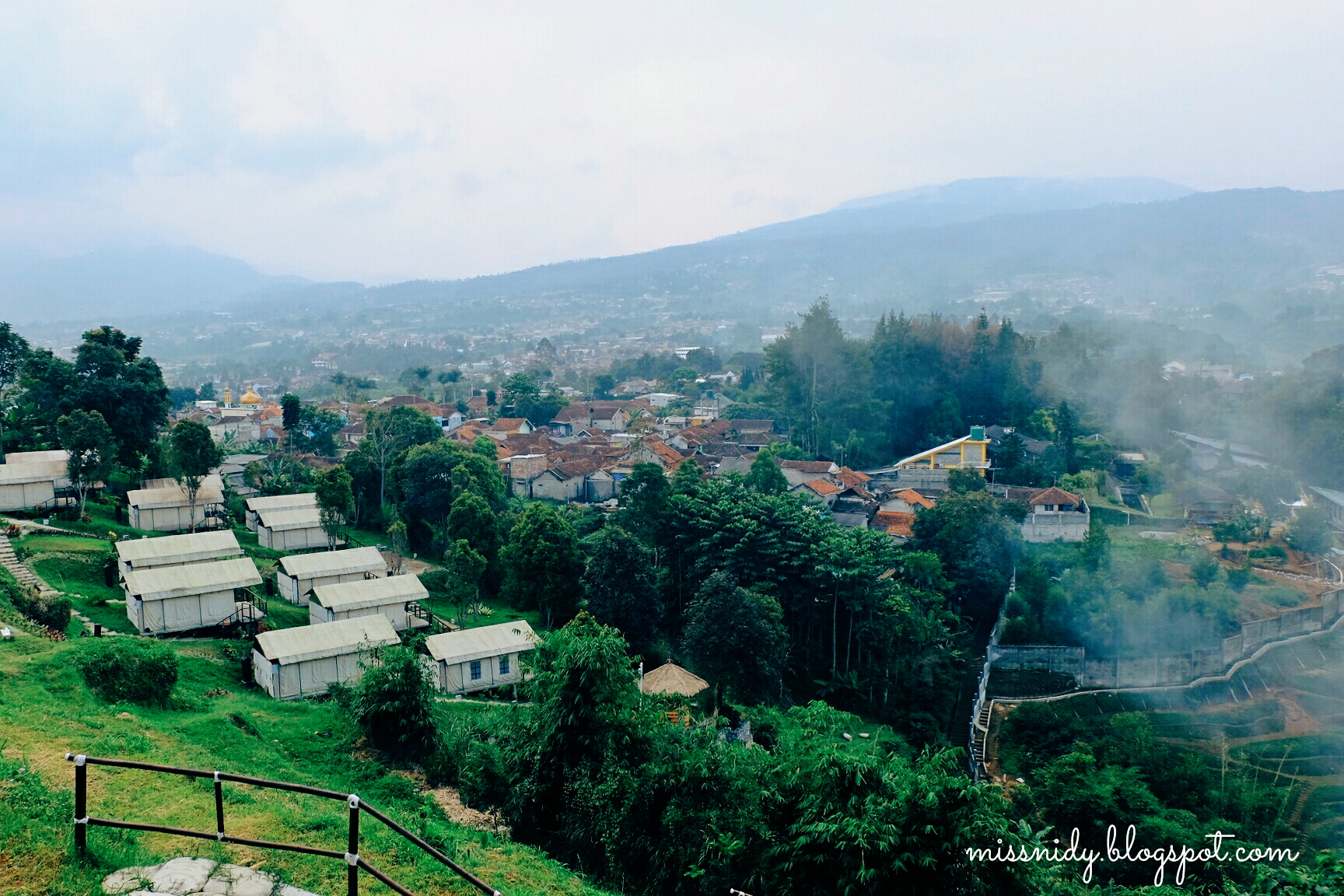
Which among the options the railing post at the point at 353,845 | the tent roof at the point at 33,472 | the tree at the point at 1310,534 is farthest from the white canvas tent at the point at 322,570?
the tree at the point at 1310,534

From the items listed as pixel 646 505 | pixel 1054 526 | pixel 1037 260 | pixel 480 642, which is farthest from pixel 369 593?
pixel 1037 260

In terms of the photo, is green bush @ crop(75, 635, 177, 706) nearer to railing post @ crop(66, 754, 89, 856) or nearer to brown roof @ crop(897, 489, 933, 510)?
railing post @ crop(66, 754, 89, 856)

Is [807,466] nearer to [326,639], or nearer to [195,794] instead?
[326,639]

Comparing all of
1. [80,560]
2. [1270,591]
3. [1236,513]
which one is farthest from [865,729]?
[1236,513]

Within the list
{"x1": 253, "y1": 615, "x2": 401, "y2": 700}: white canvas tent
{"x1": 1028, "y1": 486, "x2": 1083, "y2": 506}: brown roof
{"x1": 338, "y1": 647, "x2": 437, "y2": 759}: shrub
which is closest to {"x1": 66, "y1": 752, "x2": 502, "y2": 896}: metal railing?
{"x1": 338, "y1": 647, "x2": 437, "y2": 759}: shrub

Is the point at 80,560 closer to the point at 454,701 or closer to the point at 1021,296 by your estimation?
the point at 454,701
